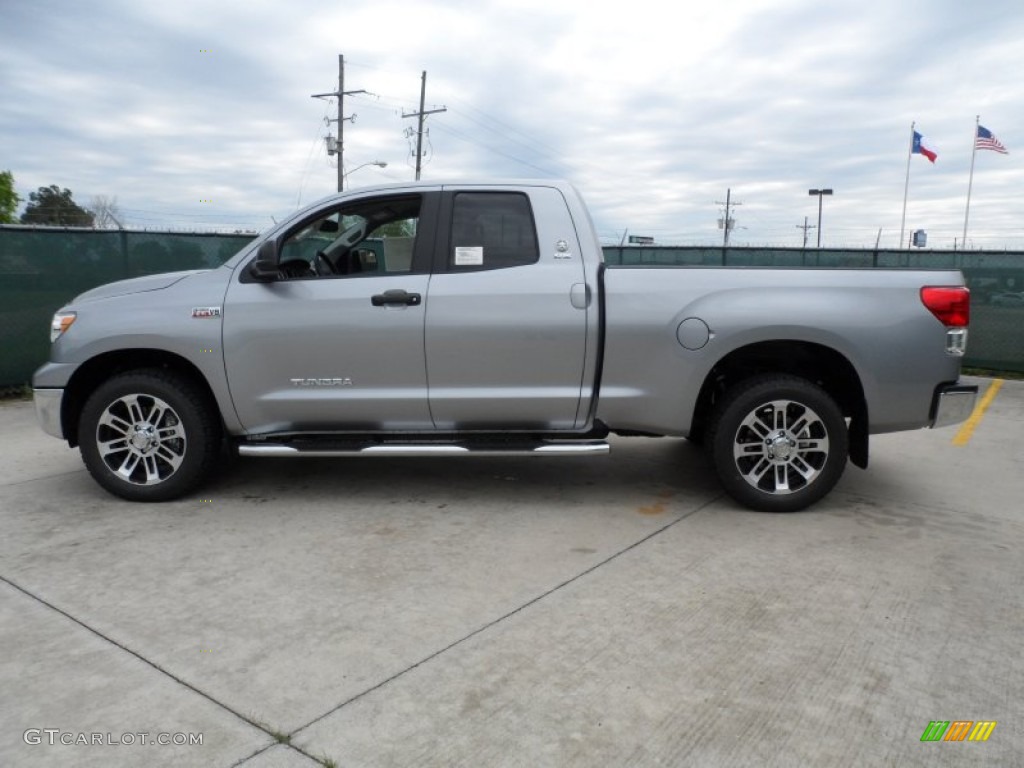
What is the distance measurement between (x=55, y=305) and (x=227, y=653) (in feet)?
24.2

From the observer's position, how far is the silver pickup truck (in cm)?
441

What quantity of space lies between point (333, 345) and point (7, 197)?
48.8 m

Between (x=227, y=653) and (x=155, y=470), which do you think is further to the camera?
(x=155, y=470)

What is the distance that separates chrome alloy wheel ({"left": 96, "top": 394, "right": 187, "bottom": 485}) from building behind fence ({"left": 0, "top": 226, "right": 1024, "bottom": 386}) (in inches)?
165

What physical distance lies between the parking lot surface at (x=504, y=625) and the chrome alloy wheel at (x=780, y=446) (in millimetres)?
238

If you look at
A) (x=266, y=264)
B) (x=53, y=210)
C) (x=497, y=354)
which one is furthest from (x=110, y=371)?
(x=53, y=210)

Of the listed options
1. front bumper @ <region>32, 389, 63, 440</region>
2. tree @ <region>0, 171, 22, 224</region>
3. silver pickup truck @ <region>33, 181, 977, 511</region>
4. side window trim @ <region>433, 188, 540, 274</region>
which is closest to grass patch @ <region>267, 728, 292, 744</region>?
silver pickup truck @ <region>33, 181, 977, 511</region>

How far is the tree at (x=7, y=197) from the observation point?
141ft

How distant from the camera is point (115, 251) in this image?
363 inches

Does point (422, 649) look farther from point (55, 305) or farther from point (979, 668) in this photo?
point (55, 305)

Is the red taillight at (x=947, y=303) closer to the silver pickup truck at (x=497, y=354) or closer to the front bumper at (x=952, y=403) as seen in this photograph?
the silver pickup truck at (x=497, y=354)

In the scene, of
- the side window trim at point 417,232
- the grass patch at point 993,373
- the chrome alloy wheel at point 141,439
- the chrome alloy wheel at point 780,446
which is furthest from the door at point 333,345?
the grass patch at point 993,373

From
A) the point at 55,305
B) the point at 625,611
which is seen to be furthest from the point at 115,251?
the point at 625,611

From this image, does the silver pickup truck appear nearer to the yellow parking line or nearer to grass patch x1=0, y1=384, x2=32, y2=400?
the yellow parking line
